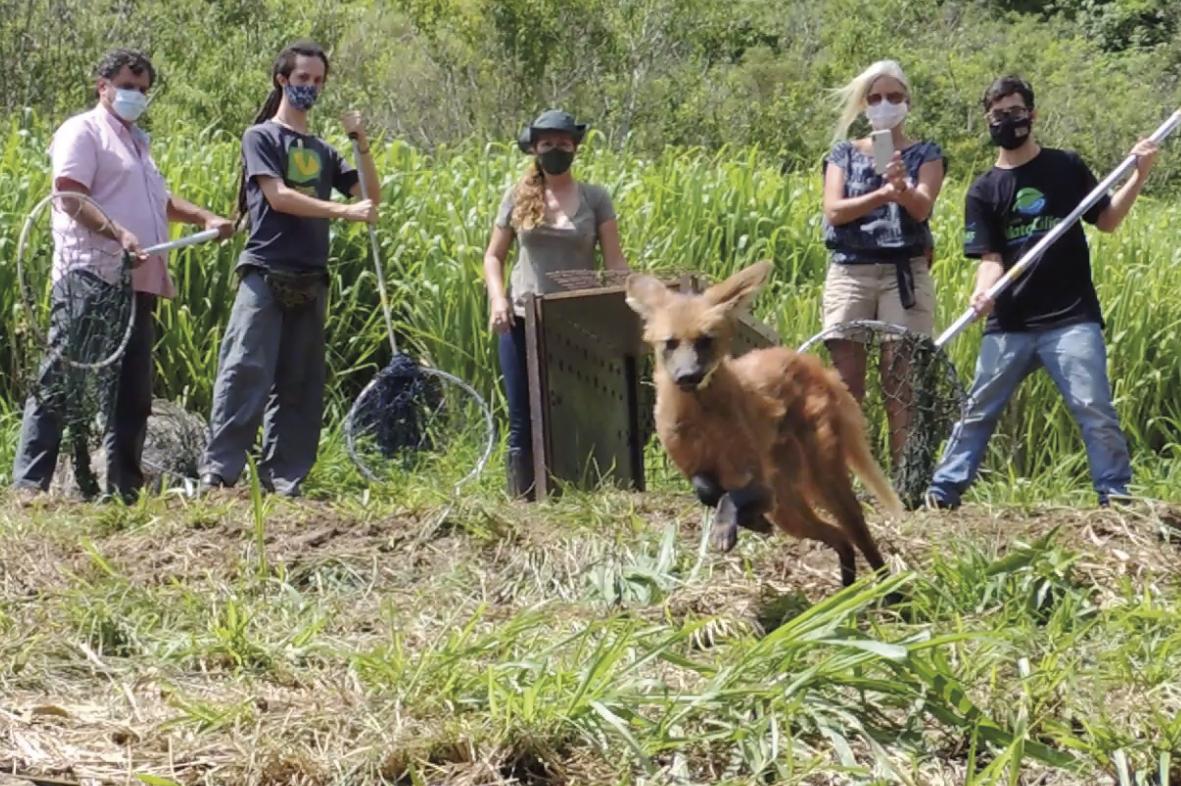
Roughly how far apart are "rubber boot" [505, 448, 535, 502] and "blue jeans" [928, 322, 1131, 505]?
1.79 m

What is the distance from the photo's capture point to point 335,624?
15.6 feet

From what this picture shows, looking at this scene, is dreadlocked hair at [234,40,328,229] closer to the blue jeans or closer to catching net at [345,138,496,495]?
catching net at [345,138,496,495]

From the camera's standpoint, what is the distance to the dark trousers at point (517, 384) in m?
7.06

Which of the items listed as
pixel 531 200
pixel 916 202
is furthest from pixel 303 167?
pixel 916 202

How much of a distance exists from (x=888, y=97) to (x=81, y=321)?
11.5ft

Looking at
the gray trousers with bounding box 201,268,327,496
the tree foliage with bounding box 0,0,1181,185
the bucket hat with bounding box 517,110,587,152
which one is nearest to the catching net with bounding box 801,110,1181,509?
the bucket hat with bounding box 517,110,587,152

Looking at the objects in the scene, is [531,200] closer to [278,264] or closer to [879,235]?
[278,264]

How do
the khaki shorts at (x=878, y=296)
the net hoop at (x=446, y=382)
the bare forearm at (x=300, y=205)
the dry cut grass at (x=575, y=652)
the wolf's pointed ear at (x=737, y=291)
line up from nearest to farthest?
1. the dry cut grass at (x=575, y=652)
2. the wolf's pointed ear at (x=737, y=291)
3. the khaki shorts at (x=878, y=296)
4. the bare forearm at (x=300, y=205)
5. the net hoop at (x=446, y=382)

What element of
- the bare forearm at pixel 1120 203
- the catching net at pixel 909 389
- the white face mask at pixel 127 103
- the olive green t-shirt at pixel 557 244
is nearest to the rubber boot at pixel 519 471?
the olive green t-shirt at pixel 557 244

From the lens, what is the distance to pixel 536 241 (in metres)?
7.01

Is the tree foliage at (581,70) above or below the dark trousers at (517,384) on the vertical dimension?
above

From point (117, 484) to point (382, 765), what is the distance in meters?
3.70

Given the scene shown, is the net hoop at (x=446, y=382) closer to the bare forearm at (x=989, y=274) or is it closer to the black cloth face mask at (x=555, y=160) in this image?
the black cloth face mask at (x=555, y=160)

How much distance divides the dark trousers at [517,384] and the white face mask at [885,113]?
176 centimetres
